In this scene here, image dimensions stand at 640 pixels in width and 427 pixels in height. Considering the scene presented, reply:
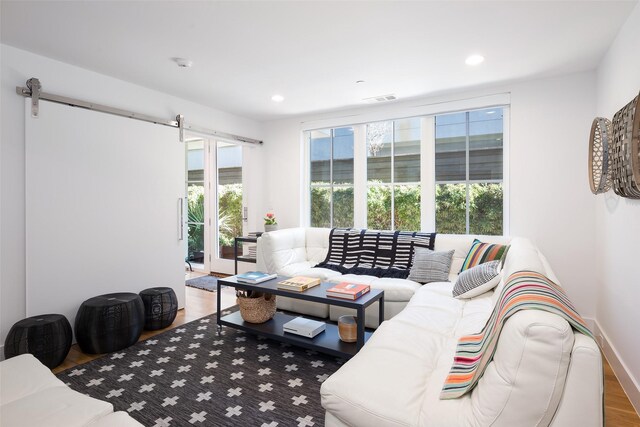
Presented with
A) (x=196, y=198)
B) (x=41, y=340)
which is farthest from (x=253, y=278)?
(x=196, y=198)

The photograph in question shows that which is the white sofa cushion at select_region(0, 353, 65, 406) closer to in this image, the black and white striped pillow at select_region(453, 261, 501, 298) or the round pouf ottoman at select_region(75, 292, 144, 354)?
A: the round pouf ottoman at select_region(75, 292, 144, 354)

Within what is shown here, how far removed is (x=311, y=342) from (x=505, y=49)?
2.79m

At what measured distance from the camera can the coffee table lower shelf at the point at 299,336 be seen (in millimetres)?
2531

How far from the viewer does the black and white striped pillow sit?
2.63 m

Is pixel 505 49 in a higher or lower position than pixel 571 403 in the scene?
higher

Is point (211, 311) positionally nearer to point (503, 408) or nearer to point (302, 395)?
point (302, 395)

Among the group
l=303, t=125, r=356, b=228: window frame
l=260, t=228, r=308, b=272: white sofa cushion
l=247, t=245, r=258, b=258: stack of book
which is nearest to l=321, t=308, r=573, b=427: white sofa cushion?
l=260, t=228, r=308, b=272: white sofa cushion

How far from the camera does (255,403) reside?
2.09 metres

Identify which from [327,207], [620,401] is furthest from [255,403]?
[327,207]

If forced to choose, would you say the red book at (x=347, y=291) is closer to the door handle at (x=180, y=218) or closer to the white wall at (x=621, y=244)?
the white wall at (x=621, y=244)

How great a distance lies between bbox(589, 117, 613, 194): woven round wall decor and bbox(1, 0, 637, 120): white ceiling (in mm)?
662

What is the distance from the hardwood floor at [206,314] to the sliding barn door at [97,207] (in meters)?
0.28

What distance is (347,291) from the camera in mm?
2574

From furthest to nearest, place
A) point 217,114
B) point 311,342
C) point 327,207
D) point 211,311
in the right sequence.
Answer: point 327,207
point 217,114
point 211,311
point 311,342
